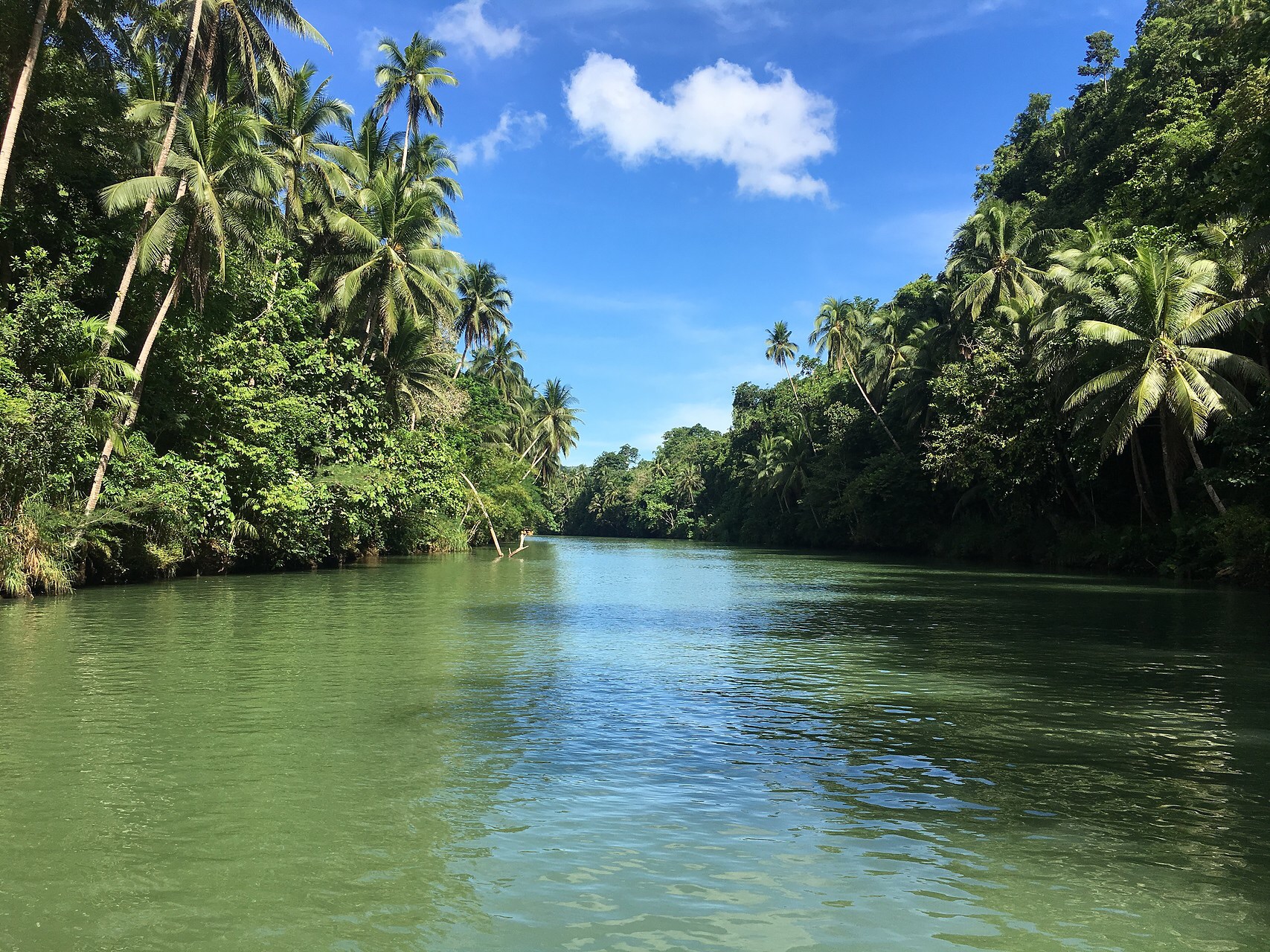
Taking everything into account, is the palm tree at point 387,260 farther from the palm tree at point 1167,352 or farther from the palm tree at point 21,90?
the palm tree at point 1167,352

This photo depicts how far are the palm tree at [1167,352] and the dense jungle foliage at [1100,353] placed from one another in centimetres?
7

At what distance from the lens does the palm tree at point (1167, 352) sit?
2719cm

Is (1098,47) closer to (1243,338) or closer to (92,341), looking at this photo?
(1243,338)

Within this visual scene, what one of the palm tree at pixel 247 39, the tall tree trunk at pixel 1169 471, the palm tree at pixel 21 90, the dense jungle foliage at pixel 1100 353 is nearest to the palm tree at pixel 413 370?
the palm tree at pixel 247 39

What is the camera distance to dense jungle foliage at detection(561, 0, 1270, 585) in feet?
83.5

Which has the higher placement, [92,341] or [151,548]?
[92,341]

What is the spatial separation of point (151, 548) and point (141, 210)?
8732 mm

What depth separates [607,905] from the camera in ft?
14.7

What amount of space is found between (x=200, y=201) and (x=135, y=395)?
498 cm

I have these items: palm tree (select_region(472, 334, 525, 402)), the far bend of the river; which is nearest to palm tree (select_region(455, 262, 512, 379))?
palm tree (select_region(472, 334, 525, 402))

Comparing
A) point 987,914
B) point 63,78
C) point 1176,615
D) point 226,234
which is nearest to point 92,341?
point 226,234

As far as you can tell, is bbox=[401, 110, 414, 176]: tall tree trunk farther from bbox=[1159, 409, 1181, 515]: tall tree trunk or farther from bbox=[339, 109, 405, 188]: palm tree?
bbox=[1159, 409, 1181, 515]: tall tree trunk

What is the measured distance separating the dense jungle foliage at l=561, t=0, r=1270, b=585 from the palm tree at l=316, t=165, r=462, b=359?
23.3m

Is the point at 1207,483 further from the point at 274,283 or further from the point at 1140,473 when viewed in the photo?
the point at 274,283
